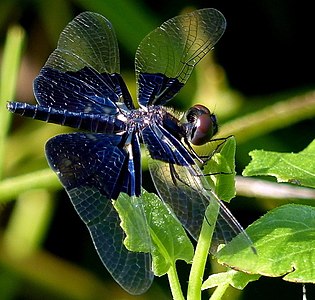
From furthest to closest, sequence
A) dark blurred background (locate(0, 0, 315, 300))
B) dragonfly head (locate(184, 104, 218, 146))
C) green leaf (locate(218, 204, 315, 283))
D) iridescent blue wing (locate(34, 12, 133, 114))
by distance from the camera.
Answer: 1. dark blurred background (locate(0, 0, 315, 300))
2. iridescent blue wing (locate(34, 12, 133, 114))
3. dragonfly head (locate(184, 104, 218, 146))
4. green leaf (locate(218, 204, 315, 283))

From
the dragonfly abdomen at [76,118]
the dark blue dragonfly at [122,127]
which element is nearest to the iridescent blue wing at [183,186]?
the dark blue dragonfly at [122,127]

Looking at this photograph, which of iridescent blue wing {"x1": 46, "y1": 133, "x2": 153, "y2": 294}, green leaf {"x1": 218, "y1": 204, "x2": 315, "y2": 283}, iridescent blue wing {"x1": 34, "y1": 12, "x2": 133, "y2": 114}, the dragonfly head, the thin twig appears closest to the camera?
green leaf {"x1": 218, "y1": 204, "x2": 315, "y2": 283}

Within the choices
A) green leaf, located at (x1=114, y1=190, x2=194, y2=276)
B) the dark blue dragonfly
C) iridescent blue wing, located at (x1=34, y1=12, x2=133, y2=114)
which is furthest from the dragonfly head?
green leaf, located at (x1=114, y1=190, x2=194, y2=276)

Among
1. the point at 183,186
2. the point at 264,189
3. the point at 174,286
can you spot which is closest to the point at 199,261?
the point at 174,286

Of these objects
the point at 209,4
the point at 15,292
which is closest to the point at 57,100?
the point at 15,292

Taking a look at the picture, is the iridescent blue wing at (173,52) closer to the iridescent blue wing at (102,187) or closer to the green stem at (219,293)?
the iridescent blue wing at (102,187)

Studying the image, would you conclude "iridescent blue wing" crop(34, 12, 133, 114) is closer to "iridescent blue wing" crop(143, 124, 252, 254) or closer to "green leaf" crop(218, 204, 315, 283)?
"iridescent blue wing" crop(143, 124, 252, 254)

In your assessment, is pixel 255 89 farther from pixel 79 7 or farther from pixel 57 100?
pixel 57 100
